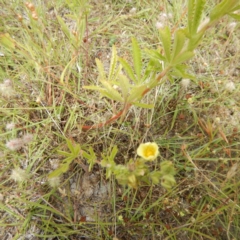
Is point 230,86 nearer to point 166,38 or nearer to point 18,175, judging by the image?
point 166,38

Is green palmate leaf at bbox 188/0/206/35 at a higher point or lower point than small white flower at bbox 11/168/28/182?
higher

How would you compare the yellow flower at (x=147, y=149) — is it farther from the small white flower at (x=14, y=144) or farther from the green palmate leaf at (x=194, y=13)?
the small white flower at (x=14, y=144)

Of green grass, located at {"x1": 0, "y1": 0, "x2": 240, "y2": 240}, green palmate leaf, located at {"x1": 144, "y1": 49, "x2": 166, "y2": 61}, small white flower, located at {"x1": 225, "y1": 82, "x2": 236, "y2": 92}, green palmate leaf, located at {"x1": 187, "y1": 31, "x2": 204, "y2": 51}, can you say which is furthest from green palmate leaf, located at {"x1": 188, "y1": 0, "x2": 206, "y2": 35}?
small white flower, located at {"x1": 225, "y1": 82, "x2": 236, "y2": 92}

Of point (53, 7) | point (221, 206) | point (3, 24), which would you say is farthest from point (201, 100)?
point (3, 24)

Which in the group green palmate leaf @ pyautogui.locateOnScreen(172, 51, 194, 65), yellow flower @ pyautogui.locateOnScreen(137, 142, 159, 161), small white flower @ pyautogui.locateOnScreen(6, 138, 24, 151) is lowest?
yellow flower @ pyautogui.locateOnScreen(137, 142, 159, 161)

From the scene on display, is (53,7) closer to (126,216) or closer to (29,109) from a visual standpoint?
(29,109)

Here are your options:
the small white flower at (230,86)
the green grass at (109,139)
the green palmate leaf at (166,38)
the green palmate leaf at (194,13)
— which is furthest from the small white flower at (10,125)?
the small white flower at (230,86)

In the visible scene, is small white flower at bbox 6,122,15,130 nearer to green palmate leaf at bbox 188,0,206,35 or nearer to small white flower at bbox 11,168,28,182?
small white flower at bbox 11,168,28,182
